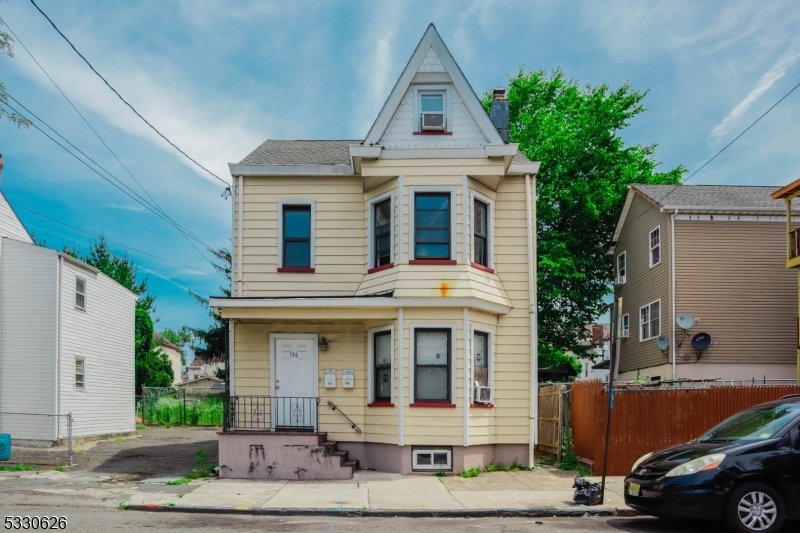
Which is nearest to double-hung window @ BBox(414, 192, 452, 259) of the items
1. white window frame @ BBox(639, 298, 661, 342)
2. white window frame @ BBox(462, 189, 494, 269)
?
white window frame @ BBox(462, 189, 494, 269)

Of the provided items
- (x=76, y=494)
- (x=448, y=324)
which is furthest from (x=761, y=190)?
(x=76, y=494)

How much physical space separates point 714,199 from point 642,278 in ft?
13.1

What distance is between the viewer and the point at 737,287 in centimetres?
2541

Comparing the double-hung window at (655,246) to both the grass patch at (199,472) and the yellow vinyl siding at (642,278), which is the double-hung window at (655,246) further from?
the grass patch at (199,472)

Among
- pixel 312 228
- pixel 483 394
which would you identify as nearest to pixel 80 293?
pixel 312 228

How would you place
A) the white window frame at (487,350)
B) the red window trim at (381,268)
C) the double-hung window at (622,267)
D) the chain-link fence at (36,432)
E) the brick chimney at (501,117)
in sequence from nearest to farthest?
the white window frame at (487,350)
the red window trim at (381,268)
the brick chimney at (501,117)
the chain-link fence at (36,432)
the double-hung window at (622,267)

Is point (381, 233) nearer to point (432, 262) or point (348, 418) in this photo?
point (432, 262)

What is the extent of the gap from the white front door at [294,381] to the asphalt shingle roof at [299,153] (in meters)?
4.13

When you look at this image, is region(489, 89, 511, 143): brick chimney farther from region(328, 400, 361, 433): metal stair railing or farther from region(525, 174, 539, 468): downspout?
region(328, 400, 361, 433): metal stair railing

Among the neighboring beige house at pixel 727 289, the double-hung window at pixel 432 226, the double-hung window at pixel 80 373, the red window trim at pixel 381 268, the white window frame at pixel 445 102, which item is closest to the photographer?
the double-hung window at pixel 432 226

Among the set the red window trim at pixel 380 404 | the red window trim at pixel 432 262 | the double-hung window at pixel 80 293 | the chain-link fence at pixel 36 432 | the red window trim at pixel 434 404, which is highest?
the red window trim at pixel 432 262

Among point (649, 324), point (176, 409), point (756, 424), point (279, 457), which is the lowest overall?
point (176, 409)

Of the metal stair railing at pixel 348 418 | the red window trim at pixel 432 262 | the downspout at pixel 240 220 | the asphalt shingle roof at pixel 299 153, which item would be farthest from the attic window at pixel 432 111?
the metal stair railing at pixel 348 418

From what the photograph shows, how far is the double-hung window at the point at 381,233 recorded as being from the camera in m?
16.7
